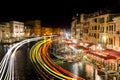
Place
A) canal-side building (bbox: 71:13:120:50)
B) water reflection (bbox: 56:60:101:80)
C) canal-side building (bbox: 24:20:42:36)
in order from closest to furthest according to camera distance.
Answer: water reflection (bbox: 56:60:101:80) < canal-side building (bbox: 71:13:120:50) < canal-side building (bbox: 24:20:42:36)

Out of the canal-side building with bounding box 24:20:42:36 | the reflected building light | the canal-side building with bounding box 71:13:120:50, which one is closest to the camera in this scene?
the reflected building light

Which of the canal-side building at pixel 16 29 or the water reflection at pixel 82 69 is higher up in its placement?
the canal-side building at pixel 16 29

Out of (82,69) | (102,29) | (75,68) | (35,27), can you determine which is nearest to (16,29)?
(35,27)

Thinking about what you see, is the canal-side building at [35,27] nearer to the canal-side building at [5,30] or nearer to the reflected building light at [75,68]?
the canal-side building at [5,30]

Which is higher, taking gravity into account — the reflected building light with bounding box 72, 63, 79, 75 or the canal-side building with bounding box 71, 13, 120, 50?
the canal-side building with bounding box 71, 13, 120, 50

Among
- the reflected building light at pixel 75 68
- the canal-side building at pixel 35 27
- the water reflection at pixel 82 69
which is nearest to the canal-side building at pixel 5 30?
the canal-side building at pixel 35 27

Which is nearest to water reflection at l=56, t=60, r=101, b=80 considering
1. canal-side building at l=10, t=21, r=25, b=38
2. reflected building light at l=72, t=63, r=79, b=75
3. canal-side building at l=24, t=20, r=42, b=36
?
reflected building light at l=72, t=63, r=79, b=75

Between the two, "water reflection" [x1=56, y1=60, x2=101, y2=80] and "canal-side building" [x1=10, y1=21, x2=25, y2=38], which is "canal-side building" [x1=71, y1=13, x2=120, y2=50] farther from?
"canal-side building" [x1=10, y1=21, x2=25, y2=38]

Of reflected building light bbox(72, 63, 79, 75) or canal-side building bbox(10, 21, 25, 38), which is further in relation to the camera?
canal-side building bbox(10, 21, 25, 38)

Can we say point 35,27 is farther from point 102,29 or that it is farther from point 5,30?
point 102,29

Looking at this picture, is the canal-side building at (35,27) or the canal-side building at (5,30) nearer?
the canal-side building at (5,30)

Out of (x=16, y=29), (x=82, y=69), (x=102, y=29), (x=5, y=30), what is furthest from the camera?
(x=16, y=29)

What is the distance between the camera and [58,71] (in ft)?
99.0

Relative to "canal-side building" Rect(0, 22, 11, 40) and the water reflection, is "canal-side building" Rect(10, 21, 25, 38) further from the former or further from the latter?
the water reflection
